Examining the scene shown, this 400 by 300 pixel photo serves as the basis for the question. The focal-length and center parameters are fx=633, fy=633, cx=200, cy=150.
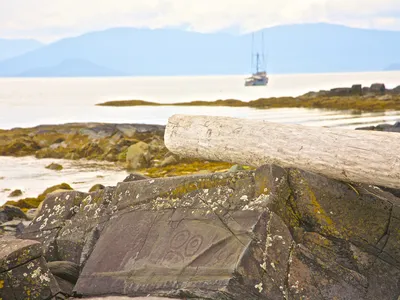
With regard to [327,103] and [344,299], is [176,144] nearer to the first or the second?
[344,299]

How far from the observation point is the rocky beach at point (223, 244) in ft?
19.9

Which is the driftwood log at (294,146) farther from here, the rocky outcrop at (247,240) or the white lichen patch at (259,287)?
the white lichen patch at (259,287)

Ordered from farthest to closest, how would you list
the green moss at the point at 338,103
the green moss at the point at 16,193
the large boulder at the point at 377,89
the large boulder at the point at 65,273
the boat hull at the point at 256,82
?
1. the boat hull at the point at 256,82
2. the large boulder at the point at 377,89
3. the green moss at the point at 338,103
4. the green moss at the point at 16,193
5. the large boulder at the point at 65,273

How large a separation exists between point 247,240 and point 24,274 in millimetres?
2253

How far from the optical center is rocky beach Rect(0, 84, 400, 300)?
19.9ft

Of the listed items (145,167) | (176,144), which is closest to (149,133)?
(145,167)

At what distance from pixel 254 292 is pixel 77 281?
213cm

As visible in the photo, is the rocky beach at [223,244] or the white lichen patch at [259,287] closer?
A: the white lichen patch at [259,287]

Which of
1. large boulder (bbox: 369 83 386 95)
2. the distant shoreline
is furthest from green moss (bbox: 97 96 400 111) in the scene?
large boulder (bbox: 369 83 386 95)

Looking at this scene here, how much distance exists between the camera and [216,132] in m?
8.17

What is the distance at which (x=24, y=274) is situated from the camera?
20.7 feet

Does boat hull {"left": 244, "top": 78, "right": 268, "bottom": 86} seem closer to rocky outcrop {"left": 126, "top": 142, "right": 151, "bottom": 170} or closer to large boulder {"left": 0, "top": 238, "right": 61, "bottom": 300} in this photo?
rocky outcrop {"left": 126, "top": 142, "right": 151, "bottom": 170}

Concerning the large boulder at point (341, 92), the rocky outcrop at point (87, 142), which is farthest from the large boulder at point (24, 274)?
the large boulder at point (341, 92)

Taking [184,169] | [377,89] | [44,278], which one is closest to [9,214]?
[44,278]
